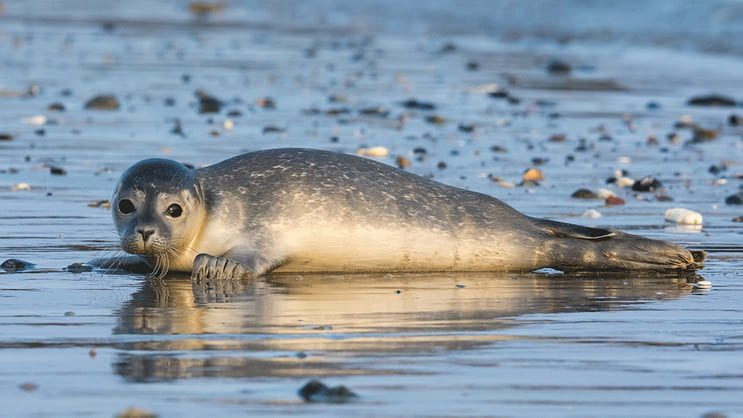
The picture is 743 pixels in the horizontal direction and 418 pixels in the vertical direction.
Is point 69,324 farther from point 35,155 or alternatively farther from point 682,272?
point 35,155

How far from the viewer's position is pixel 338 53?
23.7m

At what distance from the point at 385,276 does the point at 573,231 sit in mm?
1004

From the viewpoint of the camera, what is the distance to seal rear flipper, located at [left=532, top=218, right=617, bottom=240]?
788 cm

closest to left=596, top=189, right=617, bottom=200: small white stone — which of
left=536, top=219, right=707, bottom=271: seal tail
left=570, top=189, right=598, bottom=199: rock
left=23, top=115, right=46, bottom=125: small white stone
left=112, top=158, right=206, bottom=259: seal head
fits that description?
left=570, top=189, right=598, bottom=199: rock

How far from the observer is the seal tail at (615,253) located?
305 inches

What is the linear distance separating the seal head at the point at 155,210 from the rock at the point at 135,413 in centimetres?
282

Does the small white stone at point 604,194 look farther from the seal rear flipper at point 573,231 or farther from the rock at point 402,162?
the seal rear flipper at point 573,231

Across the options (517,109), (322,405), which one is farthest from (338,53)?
(322,405)

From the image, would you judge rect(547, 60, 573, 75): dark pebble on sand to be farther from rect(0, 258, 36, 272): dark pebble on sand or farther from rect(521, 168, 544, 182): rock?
rect(0, 258, 36, 272): dark pebble on sand

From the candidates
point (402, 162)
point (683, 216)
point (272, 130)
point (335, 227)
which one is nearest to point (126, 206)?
point (335, 227)

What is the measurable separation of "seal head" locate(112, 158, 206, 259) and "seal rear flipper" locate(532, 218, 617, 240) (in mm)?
1746

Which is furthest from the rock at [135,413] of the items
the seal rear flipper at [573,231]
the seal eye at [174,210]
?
the seal rear flipper at [573,231]

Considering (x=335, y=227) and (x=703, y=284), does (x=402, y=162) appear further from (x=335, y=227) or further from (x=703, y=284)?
(x=703, y=284)

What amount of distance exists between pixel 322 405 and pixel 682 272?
3.42m
